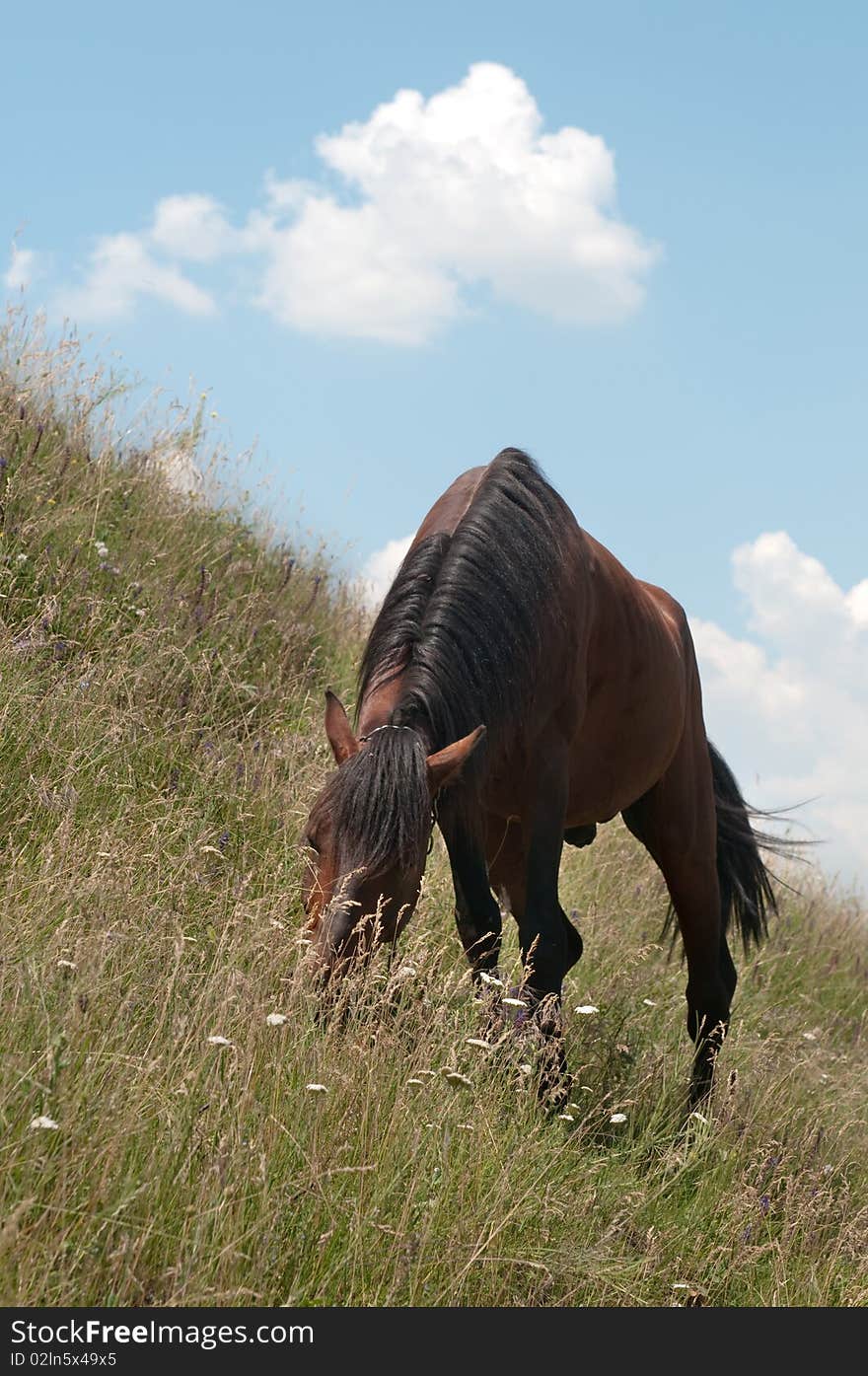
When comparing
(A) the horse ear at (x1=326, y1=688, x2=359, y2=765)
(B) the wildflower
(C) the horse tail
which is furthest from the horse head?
(C) the horse tail

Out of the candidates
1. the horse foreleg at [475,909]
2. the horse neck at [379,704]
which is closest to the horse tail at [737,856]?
the horse foreleg at [475,909]

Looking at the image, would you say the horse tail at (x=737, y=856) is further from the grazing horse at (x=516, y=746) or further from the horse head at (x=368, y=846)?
the horse head at (x=368, y=846)

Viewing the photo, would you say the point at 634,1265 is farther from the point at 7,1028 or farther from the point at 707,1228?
the point at 7,1028

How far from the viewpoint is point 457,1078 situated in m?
3.44

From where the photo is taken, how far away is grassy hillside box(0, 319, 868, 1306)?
2773mm

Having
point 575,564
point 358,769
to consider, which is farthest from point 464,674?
point 575,564

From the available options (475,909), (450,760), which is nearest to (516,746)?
(475,909)

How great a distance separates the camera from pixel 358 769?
3883 mm

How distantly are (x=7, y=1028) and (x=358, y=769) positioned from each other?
50.0 inches

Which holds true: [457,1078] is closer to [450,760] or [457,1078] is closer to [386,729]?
[450,760]

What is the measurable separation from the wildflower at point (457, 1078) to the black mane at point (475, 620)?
105cm

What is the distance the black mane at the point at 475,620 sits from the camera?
14.2ft

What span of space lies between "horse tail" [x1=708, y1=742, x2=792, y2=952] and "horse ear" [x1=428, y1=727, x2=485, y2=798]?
11.3 ft

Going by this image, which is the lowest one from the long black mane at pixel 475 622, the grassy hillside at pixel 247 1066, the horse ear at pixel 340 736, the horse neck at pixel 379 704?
the grassy hillside at pixel 247 1066
